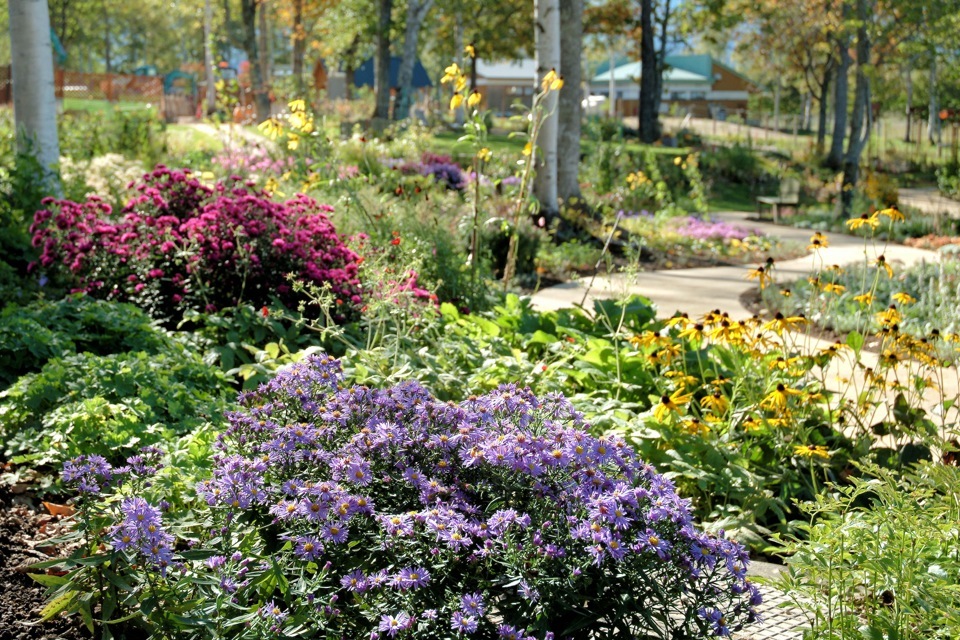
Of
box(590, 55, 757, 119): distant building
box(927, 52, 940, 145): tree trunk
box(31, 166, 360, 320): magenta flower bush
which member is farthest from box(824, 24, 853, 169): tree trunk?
box(590, 55, 757, 119): distant building

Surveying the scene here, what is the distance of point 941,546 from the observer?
262 cm

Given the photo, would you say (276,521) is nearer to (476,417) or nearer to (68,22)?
(476,417)

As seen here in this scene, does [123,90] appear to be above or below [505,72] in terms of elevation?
below

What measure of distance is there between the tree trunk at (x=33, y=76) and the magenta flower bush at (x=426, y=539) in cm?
693

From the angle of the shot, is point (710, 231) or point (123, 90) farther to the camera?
point (123, 90)

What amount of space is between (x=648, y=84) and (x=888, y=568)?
2967 cm

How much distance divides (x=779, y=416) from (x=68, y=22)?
54.3 m

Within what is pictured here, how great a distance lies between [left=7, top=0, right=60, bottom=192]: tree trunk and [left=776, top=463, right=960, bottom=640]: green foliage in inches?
307

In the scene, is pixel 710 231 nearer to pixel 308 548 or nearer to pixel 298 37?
pixel 308 548

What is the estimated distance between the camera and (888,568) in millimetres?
2432

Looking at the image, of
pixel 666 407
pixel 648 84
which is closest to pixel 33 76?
pixel 666 407

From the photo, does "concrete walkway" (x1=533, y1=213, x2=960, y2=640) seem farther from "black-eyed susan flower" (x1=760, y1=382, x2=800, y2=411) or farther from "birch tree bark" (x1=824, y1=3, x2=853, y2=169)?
"birch tree bark" (x1=824, y1=3, x2=853, y2=169)

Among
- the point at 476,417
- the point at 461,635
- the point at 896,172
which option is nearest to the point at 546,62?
the point at 476,417

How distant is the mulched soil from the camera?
2.66 meters
